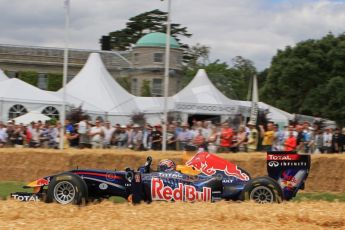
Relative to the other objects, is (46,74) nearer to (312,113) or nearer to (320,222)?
(312,113)

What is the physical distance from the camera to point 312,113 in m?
54.4

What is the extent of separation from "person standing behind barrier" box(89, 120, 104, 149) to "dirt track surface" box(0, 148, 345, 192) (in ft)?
9.84

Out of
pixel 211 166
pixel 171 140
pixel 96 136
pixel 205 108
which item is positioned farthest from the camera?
pixel 205 108

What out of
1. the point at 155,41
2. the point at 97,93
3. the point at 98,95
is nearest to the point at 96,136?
the point at 98,95

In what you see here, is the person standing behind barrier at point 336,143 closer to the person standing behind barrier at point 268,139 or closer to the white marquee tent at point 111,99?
the person standing behind barrier at point 268,139

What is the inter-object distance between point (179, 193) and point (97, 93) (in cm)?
2911

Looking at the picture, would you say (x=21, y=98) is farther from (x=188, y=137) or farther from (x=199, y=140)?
(x=199, y=140)

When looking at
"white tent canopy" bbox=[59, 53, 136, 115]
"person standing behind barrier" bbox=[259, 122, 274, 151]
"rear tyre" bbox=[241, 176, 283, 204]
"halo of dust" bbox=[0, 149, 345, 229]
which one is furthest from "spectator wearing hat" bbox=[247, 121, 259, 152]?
"white tent canopy" bbox=[59, 53, 136, 115]

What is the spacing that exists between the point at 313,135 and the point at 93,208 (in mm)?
12703

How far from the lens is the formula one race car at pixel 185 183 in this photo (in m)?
10.6

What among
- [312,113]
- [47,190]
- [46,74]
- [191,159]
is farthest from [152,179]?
[46,74]

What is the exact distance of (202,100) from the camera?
4081cm

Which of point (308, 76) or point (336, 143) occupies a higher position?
point (308, 76)

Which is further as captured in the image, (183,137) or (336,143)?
(183,137)
